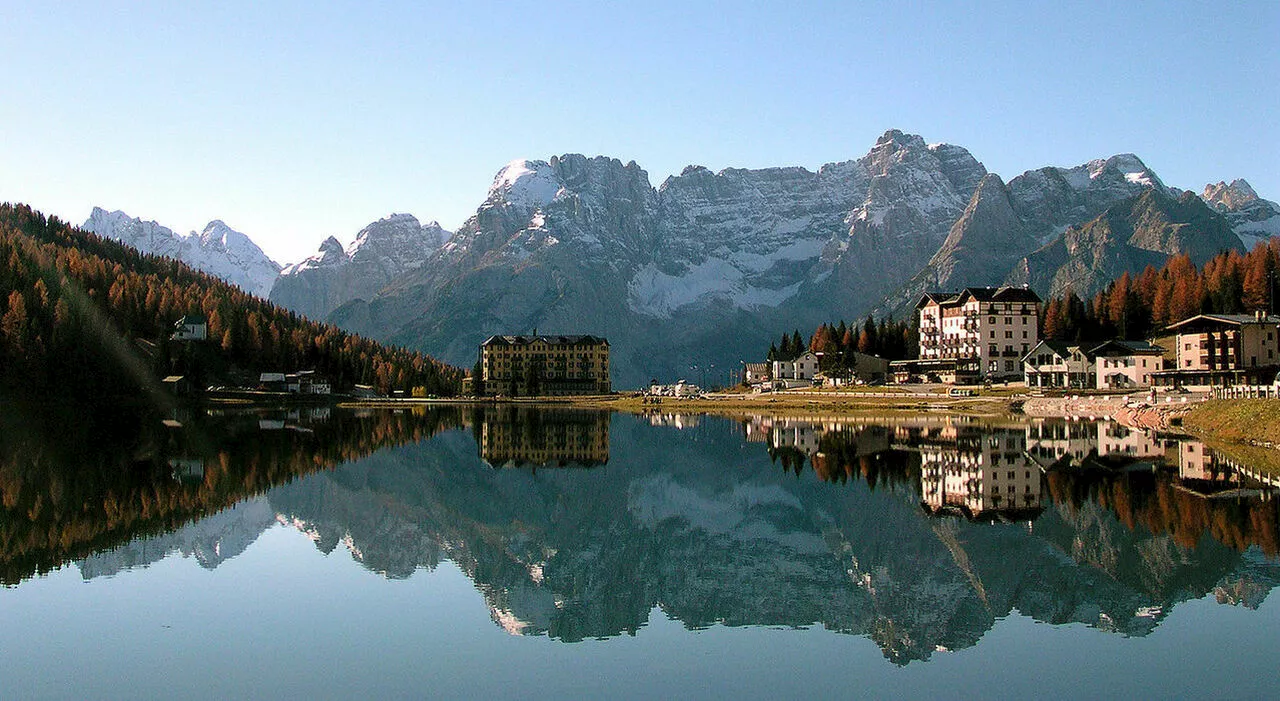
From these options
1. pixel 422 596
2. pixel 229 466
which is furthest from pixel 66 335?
pixel 422 596

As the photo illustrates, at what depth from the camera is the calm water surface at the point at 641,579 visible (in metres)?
21.0

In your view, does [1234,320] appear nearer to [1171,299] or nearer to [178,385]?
[1171,299]

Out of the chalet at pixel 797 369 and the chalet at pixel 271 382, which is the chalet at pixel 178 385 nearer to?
the chalet at pixel 271 382

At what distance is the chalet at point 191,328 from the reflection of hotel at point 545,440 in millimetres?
66753

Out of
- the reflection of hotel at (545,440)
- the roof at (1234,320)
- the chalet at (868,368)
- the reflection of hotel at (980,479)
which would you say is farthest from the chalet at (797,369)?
the reflection of hotel at (980,479)

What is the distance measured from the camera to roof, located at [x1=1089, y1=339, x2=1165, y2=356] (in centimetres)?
12838

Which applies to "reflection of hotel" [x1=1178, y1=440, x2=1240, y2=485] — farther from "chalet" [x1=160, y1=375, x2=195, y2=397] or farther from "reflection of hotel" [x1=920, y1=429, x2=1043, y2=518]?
"chalet" [x1=160, y1=375, x2=195, y2=397]

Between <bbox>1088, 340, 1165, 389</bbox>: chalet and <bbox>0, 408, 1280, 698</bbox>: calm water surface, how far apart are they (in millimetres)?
70591

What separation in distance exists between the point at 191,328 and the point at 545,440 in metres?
112

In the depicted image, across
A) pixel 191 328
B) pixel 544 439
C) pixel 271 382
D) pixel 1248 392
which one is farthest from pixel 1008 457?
pixel 191 328

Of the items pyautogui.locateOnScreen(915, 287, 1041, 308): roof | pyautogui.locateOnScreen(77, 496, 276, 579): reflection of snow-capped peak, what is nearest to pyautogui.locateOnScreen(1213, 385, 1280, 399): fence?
pyautogui.locateOnScreen(77, 496, 276, 579): reflection of snow-capped peak

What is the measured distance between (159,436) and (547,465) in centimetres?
3219

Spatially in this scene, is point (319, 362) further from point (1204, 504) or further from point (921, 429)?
point (1204, 504)

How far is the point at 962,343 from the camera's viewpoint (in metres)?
172
